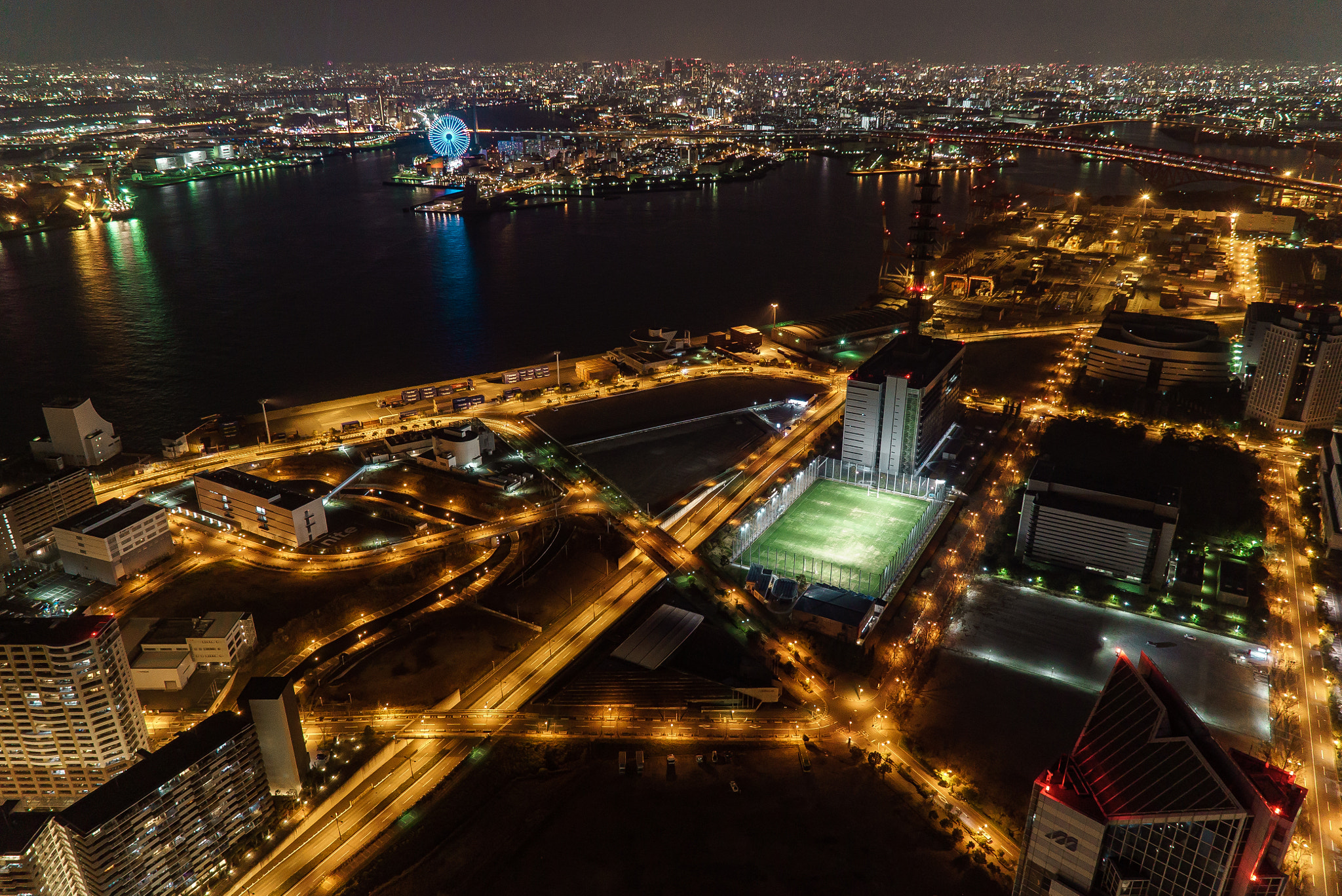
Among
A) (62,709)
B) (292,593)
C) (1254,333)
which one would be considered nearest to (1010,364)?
(1254,333)

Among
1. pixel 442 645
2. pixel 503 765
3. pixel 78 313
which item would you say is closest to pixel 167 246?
pixel 78 313

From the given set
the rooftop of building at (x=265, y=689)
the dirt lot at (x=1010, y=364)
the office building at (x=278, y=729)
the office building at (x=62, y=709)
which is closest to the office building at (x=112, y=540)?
the office building at (x=62, y=709)

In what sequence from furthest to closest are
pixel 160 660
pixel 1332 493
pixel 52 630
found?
1. pixel 1332 493
2. pixel 160 660
3. pixel 52 630

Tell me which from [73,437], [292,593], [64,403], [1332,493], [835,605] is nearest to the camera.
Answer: [835,605]

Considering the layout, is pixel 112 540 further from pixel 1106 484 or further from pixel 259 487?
pixel 1106 484

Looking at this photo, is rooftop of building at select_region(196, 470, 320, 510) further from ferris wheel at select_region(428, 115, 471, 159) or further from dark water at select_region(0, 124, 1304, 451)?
ferris wheel at select_region(428, 115, 471, 159)

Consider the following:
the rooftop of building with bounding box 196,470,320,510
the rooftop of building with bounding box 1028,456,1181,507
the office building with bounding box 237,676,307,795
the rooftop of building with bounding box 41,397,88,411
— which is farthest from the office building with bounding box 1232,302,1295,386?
the rooftop of building with bounding box 41,397,88,411
